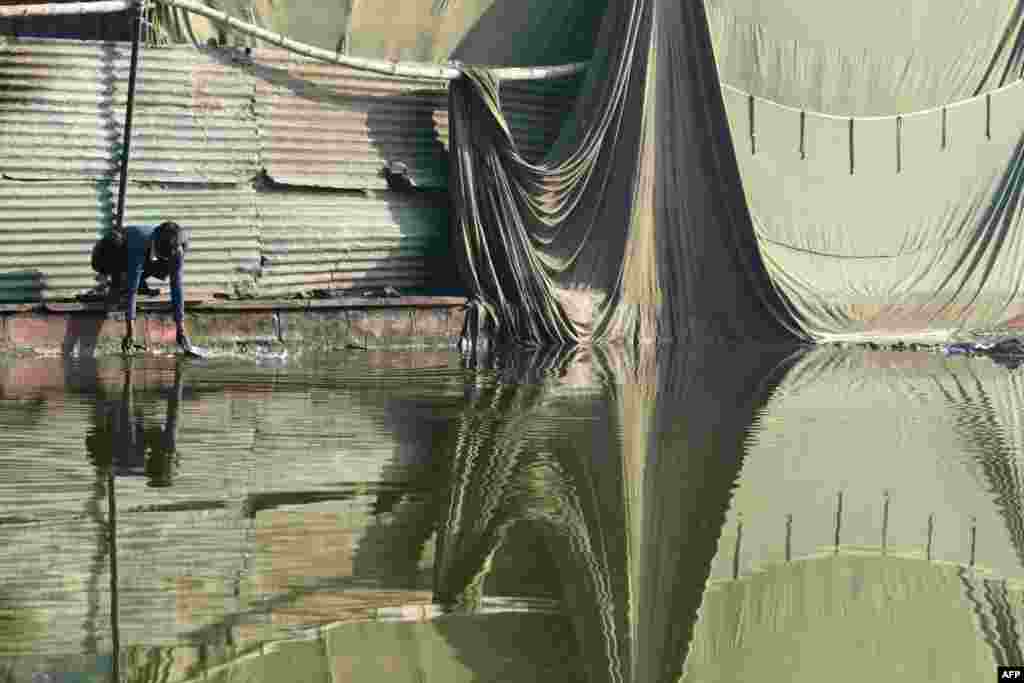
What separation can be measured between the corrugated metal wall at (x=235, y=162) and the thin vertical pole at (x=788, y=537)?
753cm

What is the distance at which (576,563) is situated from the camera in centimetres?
618

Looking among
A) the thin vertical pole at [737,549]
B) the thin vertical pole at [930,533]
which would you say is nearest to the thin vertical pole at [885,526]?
the thin vertical pole at [930,533]

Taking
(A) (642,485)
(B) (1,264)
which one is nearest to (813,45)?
(B) (1,264)

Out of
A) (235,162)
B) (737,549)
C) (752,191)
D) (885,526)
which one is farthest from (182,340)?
(737,549)

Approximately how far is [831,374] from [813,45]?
411cm

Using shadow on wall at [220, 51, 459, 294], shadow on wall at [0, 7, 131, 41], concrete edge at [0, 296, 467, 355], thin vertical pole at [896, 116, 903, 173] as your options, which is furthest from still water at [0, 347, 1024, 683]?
thin vertical pole at [896, 116, 903, 173]

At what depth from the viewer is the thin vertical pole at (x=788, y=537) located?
6.46 m

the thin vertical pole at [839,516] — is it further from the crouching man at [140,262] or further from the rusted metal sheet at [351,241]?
the rusted metal sheet at [351,241]

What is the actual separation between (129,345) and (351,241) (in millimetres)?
2472

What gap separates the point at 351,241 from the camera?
14820 millimetres

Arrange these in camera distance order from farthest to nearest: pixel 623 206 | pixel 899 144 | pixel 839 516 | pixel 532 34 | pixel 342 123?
1. pixel 899 144
2. pixel 532 34
3. pixel 623 206
4. pixel 342 123
5. pixel 839 516

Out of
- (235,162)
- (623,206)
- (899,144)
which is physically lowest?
(623,206)

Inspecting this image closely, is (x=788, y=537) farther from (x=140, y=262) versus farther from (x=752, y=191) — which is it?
(x=752, y=191)

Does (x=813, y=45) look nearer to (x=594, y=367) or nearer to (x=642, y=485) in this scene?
(x=594, y=367)
